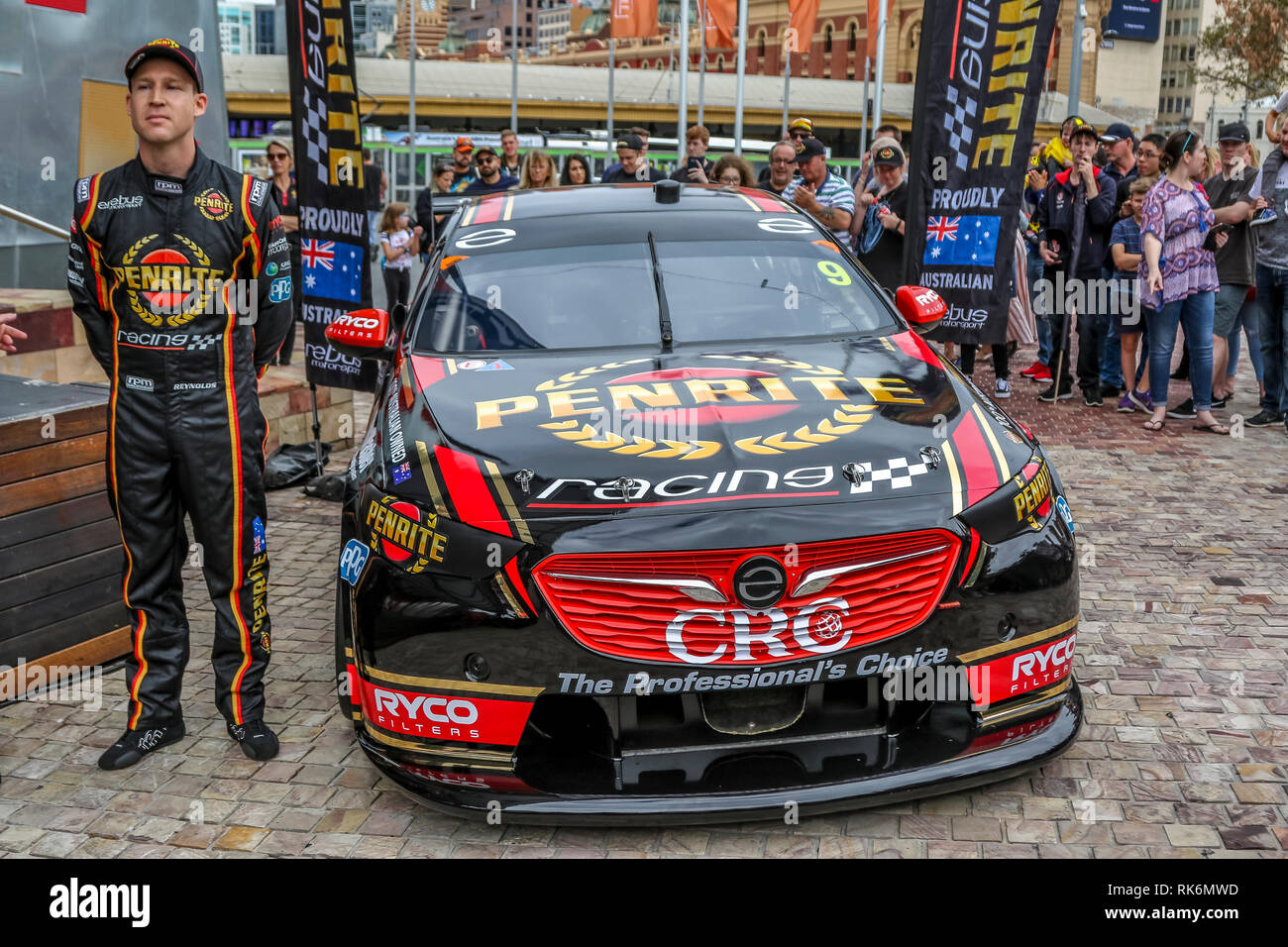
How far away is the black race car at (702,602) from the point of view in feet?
11.1

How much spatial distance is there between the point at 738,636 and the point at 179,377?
1.87 meters

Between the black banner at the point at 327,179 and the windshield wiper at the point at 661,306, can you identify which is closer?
the windshield wiper at the point at 661,306

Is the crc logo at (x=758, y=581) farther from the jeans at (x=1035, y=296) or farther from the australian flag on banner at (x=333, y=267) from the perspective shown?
the jeans at (x=1035, y=296)

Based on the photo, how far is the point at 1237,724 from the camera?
172 inches

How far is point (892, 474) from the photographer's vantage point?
3.61 meters

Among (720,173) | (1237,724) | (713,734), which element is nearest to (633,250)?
(713,734)

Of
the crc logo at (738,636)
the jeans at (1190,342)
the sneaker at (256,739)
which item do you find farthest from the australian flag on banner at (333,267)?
the jeans at (1190,342)

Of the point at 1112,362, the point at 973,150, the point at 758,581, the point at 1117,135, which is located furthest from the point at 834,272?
the point at 1117,135

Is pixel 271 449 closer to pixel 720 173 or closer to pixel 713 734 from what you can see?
pixel 720 173

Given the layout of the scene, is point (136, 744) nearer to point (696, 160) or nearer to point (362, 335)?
point (362, 335)

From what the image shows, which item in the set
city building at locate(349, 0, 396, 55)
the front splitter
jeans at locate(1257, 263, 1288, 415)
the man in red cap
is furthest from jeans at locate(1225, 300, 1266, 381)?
city building at locate(349, 0, 396, 55)

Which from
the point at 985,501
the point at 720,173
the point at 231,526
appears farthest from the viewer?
the point at 720,173

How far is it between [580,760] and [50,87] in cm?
840

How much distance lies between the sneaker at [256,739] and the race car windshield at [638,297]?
1451mm
